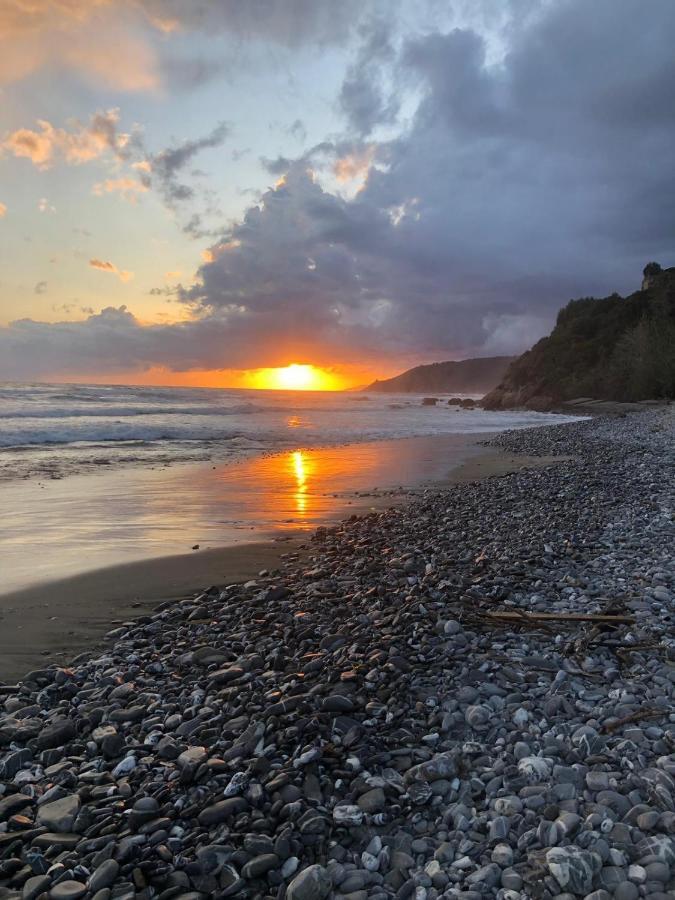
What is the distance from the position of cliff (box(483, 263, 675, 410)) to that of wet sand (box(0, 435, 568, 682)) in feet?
149

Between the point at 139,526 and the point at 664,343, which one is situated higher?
the point at 664,343

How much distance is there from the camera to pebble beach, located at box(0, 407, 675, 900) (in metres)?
2.49

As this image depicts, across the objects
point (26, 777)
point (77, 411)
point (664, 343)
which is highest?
point (664, 343)

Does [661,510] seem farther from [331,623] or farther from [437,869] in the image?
[437,869]

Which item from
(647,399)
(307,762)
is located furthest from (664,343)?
(307,762)

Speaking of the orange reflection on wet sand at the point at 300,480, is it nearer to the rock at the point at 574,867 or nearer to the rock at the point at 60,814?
the rock at the point at 60,814

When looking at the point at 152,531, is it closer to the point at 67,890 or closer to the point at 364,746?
the point at 364,746

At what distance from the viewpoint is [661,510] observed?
8.70 meters

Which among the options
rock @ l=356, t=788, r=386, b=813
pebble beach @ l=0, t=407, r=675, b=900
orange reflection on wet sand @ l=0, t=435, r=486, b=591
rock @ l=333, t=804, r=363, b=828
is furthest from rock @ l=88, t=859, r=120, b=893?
orange reflection on wet sand @ l=0, t=435, r=486, b=591

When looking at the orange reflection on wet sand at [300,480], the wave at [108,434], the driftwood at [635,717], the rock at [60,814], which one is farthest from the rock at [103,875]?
the wave at [108,434]

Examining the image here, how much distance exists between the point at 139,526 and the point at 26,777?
6754 mm

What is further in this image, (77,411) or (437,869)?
(77,411)

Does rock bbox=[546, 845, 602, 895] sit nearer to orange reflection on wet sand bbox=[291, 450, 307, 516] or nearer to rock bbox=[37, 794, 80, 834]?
rock bbox=[37, 794, 80, 834]

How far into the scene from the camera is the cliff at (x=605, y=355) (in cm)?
5572
